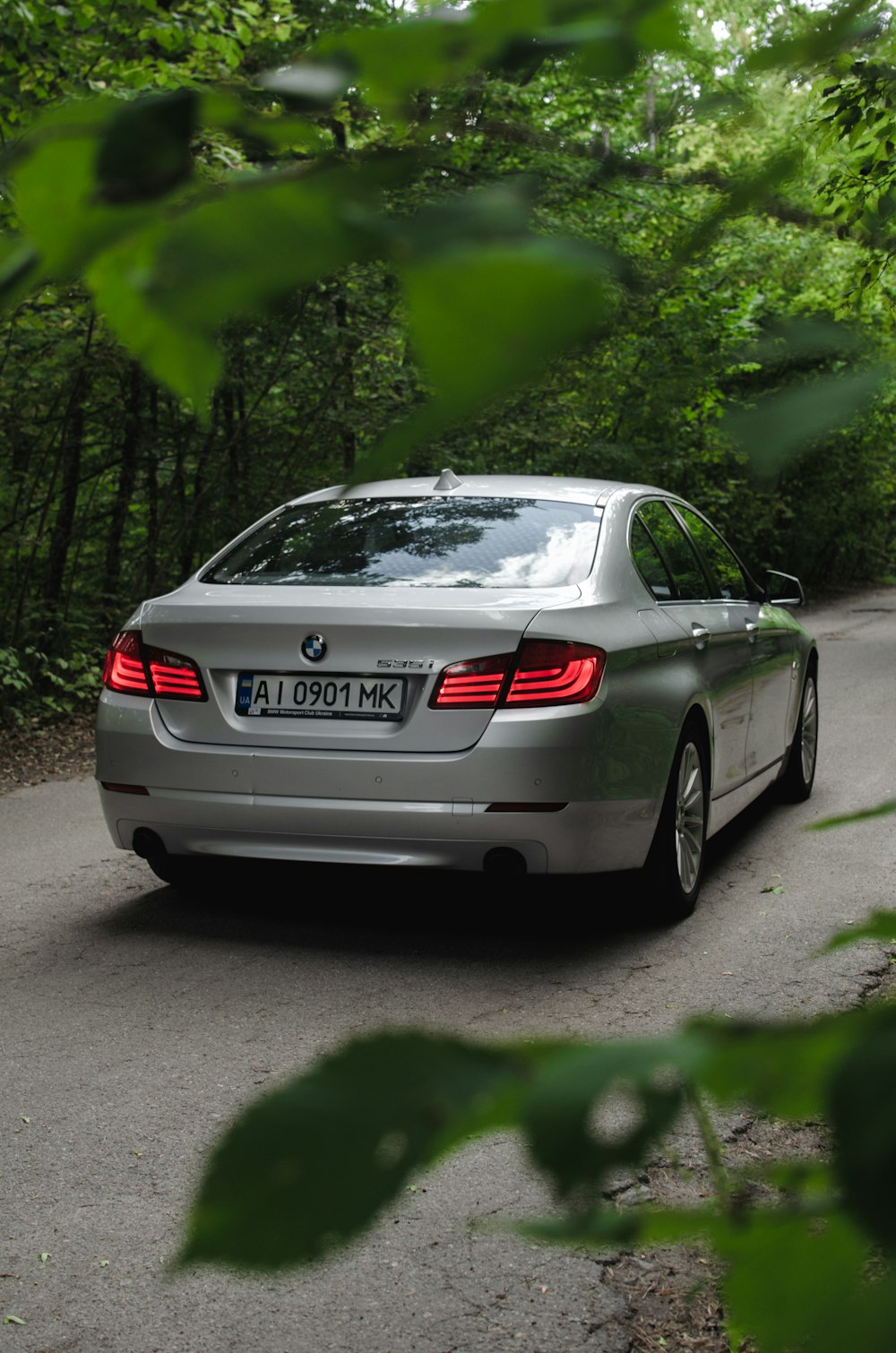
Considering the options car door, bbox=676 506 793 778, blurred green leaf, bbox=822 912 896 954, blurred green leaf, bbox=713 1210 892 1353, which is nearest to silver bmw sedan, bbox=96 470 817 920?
car door, bbox=676 506 793 778

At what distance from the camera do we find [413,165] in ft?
1.73

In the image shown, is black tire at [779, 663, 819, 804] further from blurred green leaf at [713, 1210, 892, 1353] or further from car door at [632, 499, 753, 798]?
blurred green leaf at [713, 1210, 892, 1353]

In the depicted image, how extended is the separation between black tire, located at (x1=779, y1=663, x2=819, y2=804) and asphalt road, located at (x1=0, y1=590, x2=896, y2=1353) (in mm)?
121

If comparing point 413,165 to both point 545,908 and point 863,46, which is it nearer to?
point 863,46

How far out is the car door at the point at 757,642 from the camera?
20.9ft

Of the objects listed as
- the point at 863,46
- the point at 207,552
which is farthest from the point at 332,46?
the point at 207,552

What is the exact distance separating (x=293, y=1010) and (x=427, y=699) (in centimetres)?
102

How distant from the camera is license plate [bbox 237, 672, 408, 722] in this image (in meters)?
4.67

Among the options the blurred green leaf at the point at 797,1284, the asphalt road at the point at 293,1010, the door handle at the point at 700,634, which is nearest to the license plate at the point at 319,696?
the asphalt road at the point at 293,1010

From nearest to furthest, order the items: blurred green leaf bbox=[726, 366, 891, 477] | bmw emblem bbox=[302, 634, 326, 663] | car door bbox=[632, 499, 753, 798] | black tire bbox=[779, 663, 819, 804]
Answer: blurred green leaf bbox=[726, 366, 891, 477]
bmw emblem bbox=[302, 634, 326, 663]
car door bbox=[632, 499, 753, 798]
black tire bbox=[779, 663, 819, 804]

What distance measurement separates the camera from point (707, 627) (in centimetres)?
584

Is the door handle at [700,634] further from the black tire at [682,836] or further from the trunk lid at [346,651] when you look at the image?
the trunk lid at [346,651]

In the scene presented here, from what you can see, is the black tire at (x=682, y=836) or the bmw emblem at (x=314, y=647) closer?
the bmw emblem at (x=314, y=647)

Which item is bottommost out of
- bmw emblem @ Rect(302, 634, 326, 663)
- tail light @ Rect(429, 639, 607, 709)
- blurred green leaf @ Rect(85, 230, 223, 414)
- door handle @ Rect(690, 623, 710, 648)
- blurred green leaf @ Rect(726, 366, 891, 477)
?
door handle @ Rect(690, 623, 710, 648)
